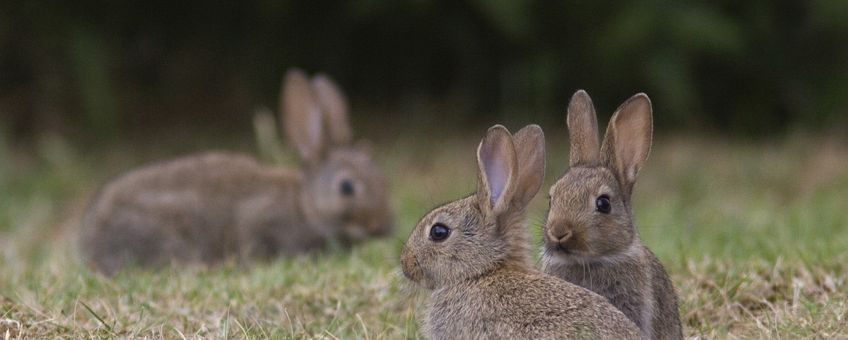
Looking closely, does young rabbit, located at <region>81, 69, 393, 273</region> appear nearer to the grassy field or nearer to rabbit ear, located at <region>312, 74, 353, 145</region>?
rabbit ear, located at <region>312, 74, 353, 145</region>

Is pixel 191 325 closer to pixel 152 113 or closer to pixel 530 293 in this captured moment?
pixel 530 293

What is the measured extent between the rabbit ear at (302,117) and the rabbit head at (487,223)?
3582mm

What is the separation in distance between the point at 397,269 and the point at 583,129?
0.98m

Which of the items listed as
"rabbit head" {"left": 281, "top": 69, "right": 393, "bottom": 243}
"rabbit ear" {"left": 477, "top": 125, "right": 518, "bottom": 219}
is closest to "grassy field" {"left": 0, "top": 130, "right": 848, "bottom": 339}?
"rabbit ear" {"left": 477, "top": 125, "right": 518, "bottom": 219}

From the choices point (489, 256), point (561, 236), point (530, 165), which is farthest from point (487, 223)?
point (561, 236)

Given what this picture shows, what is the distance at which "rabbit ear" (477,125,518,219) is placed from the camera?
4504 millimetres

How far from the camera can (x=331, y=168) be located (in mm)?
8188

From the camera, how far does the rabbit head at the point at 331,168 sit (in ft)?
26.1

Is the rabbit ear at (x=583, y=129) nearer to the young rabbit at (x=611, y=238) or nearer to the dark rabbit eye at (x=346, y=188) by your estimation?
the young rabbit at (x=611, y=238)

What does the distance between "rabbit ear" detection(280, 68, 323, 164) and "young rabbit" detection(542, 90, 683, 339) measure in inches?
150

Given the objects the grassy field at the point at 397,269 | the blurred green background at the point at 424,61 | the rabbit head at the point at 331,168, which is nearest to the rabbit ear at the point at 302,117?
the rabbit head at the point at 331,168

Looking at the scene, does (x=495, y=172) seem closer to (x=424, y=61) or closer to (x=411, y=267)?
(x=411, y=267)

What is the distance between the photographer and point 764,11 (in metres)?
10.5

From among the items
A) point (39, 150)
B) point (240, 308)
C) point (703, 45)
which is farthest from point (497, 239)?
point (39, 150)
